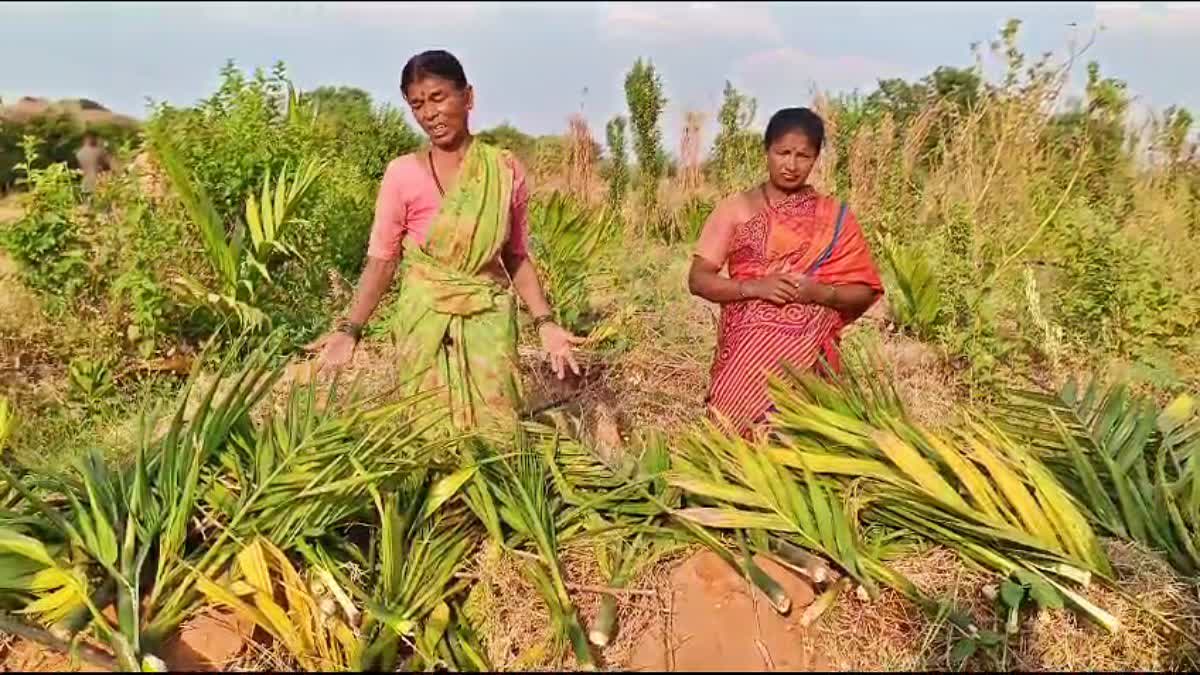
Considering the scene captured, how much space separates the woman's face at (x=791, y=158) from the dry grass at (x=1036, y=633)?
45.7 inches

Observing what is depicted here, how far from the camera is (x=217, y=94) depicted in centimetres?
589

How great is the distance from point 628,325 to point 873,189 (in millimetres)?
2758

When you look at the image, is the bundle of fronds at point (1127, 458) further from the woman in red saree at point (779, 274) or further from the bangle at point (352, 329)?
the bangle at point (352, 329)

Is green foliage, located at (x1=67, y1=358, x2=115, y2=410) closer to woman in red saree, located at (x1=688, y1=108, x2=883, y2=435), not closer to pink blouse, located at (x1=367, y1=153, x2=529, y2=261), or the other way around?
pink blouse, located at (x1=367, y1=153, x2=529, y2=261)

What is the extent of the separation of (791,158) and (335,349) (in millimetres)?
1315

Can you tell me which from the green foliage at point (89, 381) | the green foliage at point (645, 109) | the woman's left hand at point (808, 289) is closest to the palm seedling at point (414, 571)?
the woman's left hand at point (808, 289)

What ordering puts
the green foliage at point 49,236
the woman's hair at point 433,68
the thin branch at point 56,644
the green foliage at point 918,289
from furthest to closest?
the green foliage at point 918,289
the green foliage at point 49,236
the woman's hair at point 433,68
the thin branch at point 56,644

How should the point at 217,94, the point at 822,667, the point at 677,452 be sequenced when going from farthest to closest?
1. the point at 217,94
2. the point at 677,452
3. the point at 822,667

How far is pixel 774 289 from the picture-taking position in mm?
2715

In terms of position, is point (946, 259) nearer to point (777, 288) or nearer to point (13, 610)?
point (777, 288)

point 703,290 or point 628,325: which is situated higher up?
point 703,290

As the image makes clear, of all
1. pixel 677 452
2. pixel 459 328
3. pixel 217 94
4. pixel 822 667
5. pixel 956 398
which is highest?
pixel 217 94

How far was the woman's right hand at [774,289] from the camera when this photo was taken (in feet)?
8.87

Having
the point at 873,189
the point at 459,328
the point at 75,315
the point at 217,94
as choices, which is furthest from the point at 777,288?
the point at 873,189
